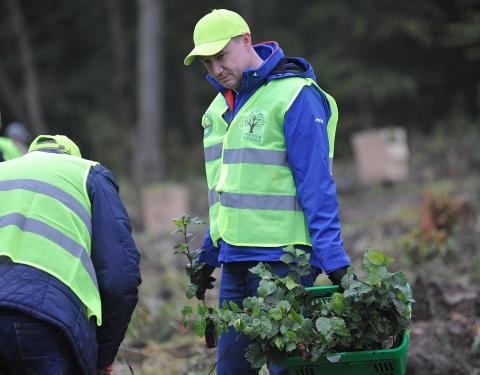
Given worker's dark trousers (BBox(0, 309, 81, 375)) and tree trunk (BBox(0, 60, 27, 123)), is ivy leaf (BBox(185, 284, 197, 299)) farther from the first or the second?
tree trunk (BBox(0, 60, 27, 123))

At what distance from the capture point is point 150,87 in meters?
19.5

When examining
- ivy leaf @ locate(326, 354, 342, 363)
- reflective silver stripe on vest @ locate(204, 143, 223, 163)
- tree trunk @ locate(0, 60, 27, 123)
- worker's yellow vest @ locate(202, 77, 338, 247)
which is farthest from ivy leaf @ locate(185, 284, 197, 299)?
tree trunk @ locate(0, 60, 27, 123)

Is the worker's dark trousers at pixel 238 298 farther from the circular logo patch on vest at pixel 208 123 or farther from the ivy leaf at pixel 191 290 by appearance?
the circular logo patch on vest at pixel 208 123

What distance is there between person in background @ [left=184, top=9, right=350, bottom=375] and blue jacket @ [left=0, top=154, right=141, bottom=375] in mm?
544

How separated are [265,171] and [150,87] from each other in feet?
52.6

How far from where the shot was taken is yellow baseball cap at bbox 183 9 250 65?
3.77 meters

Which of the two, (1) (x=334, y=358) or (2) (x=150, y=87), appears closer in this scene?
Result: (1) (x=334, y=358)

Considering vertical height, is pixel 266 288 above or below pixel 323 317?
above

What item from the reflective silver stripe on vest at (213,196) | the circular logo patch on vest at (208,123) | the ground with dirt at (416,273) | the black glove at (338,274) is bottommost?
the ground with dirt at (416,273)

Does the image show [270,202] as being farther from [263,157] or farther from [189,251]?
[189,251]

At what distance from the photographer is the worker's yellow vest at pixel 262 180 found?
12.2 feet

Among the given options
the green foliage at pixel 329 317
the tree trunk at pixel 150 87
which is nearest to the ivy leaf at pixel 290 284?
the green foliage at pixel 329 317

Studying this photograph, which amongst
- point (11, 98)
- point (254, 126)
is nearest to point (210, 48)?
point (254, 126)

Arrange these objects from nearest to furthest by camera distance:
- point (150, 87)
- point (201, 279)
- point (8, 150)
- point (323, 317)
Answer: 1. point (323, 317)
2. point (201, 279)
3. point (8, 150)
4. point (150, 87)
